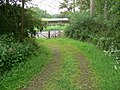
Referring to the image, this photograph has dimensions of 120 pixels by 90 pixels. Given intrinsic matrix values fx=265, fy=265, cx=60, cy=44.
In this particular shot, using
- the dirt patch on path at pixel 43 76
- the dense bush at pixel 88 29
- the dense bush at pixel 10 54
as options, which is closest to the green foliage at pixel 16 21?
the dense bush at pixel 10 54

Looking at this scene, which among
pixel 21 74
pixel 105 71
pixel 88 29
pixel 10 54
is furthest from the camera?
pixel 88 29

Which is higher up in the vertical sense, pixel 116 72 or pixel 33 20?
pixel 33 20

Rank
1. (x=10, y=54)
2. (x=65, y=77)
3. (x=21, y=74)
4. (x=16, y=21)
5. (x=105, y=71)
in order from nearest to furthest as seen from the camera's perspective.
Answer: (x=65, y=77)
(x=21, y=74)
(x=10, y=54)
(x=105, y=71)
(x=16, y=21)

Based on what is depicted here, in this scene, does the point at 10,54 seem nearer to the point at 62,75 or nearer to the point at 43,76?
the point at 43,76

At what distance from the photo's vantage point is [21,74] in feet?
38.2

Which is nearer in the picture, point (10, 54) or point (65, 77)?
point (65, 77)

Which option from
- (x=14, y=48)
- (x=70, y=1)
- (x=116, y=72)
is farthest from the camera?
(x=70, y=1)

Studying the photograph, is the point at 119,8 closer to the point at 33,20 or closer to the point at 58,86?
the point at 33,20

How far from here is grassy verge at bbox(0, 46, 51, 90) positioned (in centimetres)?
1024

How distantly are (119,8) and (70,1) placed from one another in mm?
43208

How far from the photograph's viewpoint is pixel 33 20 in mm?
18766

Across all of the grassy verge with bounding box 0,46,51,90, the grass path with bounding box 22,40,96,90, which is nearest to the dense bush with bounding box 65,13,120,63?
the grass path with bounding box 22,40,96,90

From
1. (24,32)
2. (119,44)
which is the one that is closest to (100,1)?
(119,44)

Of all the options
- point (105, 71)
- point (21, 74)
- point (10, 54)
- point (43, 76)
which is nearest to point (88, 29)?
point (105, 71)
